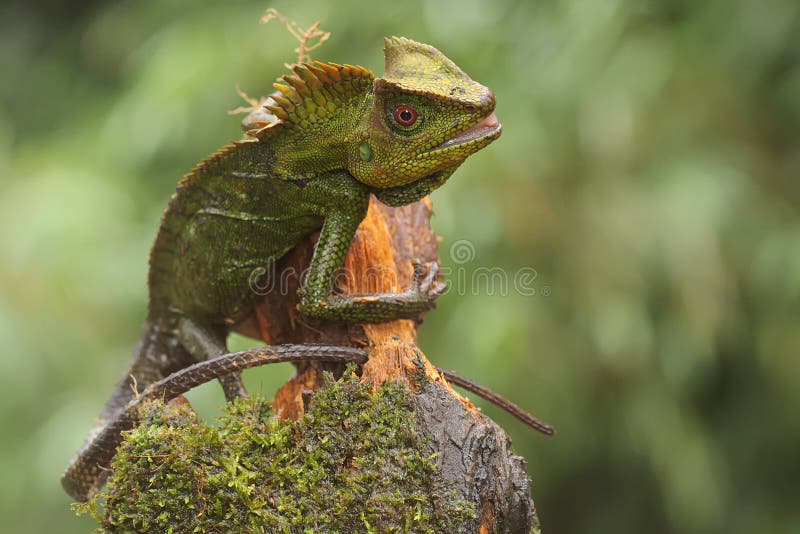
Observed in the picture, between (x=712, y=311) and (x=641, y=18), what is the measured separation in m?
2.37

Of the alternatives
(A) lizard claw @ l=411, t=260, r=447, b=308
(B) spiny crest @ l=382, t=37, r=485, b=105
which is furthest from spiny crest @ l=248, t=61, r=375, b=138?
(A) lizard claw @ l=411, t=260, r=447, b=308

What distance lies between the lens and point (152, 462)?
275cm

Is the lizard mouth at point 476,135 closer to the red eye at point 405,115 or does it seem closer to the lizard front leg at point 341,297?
the red eye at point 405,115

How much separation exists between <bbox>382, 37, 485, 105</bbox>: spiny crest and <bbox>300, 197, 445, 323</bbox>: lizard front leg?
0.63 metres

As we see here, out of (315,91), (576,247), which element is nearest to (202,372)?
(315,91)

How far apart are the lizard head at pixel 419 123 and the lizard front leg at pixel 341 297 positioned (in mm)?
269

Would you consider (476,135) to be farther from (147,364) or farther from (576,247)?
(576,247)

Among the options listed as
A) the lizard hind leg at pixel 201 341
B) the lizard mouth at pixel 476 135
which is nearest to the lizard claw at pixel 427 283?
the lizard mouth at pixel 476 135

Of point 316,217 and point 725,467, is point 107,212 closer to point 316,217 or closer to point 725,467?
point 316,217

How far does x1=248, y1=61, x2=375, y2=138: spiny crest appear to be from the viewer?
334cm

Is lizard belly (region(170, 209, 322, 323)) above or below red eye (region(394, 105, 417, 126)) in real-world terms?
below

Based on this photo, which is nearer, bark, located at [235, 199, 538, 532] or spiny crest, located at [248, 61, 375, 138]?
bark, located at [235, 199, 538, 532]

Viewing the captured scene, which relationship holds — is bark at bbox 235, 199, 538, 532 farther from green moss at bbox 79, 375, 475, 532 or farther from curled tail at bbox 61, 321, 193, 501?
curled tail at bbox 61, 321, 193, 501

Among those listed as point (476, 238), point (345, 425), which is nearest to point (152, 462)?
point (345, 425)
